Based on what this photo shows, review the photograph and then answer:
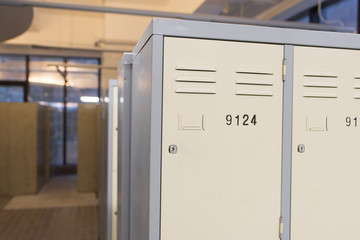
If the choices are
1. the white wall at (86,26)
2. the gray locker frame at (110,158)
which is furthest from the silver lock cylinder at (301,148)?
the white wall at (86,26)

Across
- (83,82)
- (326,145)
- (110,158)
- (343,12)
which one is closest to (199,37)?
(326,145)

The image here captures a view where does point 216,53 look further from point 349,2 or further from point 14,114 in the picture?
point 14,114

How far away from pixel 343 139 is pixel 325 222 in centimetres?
30

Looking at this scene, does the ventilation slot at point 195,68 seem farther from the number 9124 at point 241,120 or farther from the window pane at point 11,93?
the window pane at point 11,93

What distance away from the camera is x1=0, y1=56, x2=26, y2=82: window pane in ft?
25.1

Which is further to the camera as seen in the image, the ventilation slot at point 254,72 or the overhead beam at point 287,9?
the overhead beam at point 287,9

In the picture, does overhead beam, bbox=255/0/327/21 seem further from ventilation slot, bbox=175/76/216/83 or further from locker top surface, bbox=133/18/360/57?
ventilation slot, bbox=175/76/216/83

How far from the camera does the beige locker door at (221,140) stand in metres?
1.01

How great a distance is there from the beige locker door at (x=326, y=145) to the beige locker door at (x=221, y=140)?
0.27 feet

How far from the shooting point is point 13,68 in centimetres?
769

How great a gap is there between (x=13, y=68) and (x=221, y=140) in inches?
309

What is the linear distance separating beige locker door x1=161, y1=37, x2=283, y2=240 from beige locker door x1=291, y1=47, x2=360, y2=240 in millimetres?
83

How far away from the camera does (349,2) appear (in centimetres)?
411

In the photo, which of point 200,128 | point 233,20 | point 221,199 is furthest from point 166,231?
point 233,20
